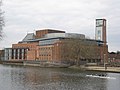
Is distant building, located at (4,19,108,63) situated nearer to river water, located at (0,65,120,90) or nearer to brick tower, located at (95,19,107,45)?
brick tower, located at (95,19,107,45)

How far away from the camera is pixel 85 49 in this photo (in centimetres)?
13725

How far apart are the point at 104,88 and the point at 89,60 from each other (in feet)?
350

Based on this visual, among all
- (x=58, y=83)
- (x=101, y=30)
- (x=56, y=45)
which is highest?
(x=101, y=30)

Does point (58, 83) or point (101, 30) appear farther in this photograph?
point (101, 30)

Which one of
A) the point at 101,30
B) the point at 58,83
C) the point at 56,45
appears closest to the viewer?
the point at 58,83

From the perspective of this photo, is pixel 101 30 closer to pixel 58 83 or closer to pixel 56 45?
Result: pixel 56 45

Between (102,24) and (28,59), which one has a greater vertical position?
(102,24)

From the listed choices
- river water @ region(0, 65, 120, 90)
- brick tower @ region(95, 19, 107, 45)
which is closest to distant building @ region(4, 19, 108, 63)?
brick tower @ region(95, 19, 107, 45)

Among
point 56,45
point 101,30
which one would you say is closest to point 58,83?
point 56,45

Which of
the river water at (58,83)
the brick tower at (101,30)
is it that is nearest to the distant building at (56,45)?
the brick tower at (101,30)

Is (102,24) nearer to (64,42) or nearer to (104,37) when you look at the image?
(104,37)

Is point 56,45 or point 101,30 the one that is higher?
point 101,30

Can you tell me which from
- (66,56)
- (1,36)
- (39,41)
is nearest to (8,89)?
(1,36)

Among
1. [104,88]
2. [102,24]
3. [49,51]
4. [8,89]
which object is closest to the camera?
[8,89]
